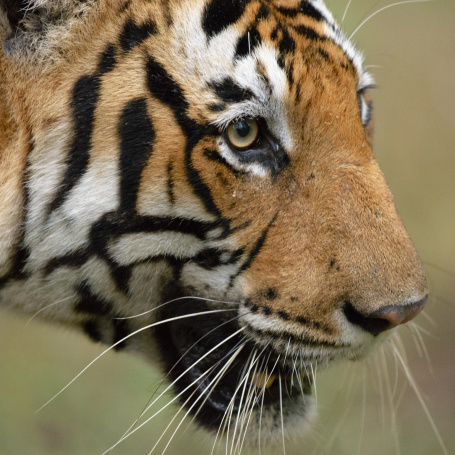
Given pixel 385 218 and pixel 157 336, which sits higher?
pixel 385 218

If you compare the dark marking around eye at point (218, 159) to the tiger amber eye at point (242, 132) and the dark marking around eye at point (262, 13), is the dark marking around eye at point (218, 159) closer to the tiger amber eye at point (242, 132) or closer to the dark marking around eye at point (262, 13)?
the tiger amber eye at point (242, 132)

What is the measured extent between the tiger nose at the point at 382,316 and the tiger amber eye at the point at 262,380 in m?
0.34

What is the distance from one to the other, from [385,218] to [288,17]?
651 millimetres

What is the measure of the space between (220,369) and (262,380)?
0.14m

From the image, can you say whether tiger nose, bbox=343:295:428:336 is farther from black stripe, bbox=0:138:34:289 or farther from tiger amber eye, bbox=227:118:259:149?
black stripe, bbox=0:138:34:289

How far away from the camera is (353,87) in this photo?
213cm

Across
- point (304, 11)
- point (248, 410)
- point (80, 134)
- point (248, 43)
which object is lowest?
point (248, 410)

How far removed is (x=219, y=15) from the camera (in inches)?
79.7

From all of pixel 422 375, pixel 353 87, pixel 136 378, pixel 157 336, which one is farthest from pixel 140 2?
pixel 422 375

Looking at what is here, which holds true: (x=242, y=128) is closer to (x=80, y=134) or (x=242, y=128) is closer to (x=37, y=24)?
(x=80, y=134)

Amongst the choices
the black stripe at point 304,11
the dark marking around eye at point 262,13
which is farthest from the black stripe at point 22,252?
the black stripe at point 304,11

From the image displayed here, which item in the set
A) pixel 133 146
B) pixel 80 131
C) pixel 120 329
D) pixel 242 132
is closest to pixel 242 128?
pixel 242 132

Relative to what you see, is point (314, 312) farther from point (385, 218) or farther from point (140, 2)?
point (140, 2)

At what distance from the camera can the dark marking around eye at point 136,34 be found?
6.59ft
